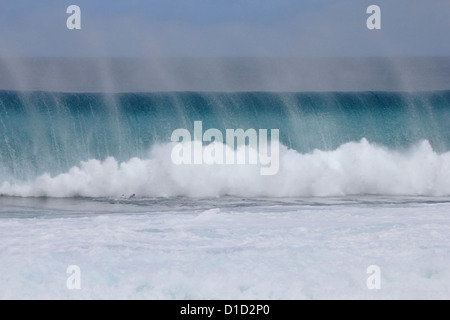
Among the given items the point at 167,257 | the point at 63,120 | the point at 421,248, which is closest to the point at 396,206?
the point at 421,248

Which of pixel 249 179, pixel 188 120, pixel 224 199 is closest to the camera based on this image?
pixel 224 199

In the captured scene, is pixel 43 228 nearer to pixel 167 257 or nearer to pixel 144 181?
pixel 167 257

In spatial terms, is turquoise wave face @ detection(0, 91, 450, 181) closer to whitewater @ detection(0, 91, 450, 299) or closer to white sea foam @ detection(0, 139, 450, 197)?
whitewater @ detection(0, 91, 450, 299)

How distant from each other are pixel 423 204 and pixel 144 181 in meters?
3.96

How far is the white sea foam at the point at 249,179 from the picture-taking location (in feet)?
26.9

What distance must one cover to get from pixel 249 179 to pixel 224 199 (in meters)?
0.65

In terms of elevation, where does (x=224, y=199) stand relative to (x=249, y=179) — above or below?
below

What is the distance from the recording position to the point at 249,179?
837 cm

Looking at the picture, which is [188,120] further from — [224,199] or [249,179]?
[224,199]

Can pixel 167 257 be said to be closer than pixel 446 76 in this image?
Yes

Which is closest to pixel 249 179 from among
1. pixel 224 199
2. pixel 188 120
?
pixel 224 199

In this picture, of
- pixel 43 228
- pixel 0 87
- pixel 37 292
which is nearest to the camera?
pixel 37 292

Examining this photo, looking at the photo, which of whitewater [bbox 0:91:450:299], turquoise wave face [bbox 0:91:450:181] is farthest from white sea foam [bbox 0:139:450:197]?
turquoise wave face [bbox 0:91:450:181]

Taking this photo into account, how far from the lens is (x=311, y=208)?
700 cm
